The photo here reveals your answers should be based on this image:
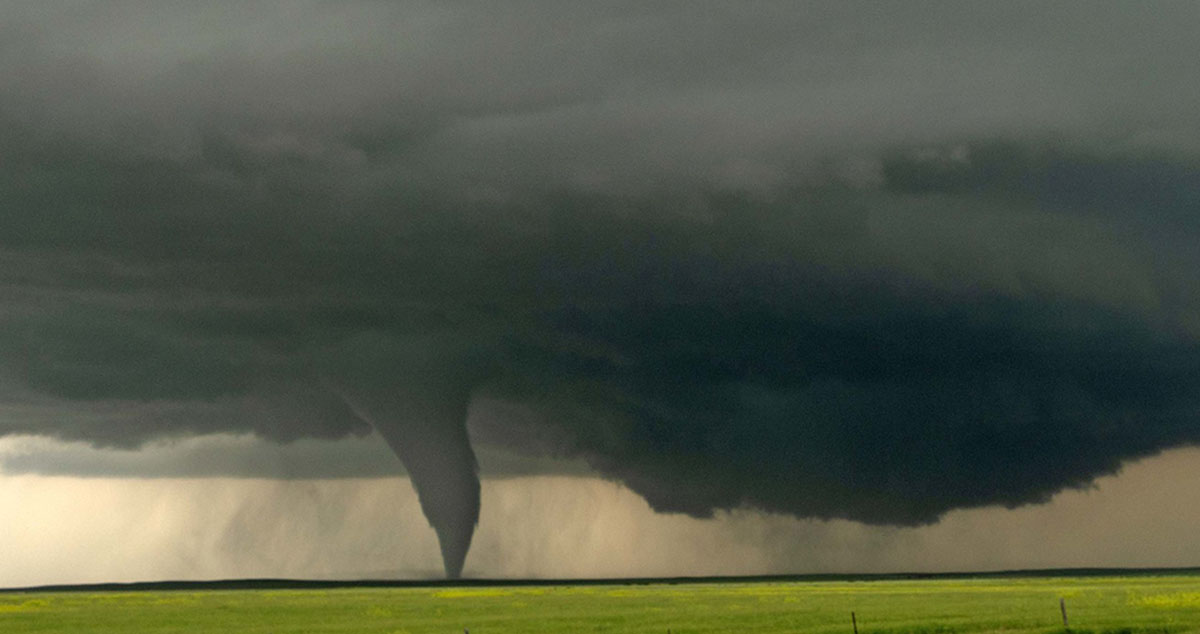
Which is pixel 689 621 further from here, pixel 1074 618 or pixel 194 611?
pixel 194 611

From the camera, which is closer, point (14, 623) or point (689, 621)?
point (689, 621)

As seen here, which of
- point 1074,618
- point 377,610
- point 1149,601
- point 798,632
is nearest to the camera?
point 798,632

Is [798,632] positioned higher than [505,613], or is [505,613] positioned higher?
[505,613]

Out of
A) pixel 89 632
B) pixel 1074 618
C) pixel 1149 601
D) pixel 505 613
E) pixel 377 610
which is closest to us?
pixel 1074 618

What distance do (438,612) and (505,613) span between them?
7.34 metres

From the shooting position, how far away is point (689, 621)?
70.1 metres

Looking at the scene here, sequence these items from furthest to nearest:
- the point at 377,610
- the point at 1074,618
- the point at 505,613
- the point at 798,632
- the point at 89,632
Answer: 1. the point at 377,610
2. the point at 505,613
3. the point at 89,632
4. the point at 1074,618
5. the point at 798,632

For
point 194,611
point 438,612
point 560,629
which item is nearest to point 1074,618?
point 560,629

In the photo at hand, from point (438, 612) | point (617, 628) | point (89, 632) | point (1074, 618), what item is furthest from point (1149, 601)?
point (89, 632)

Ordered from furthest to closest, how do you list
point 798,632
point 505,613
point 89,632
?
point 505,613 < point 89,632 < point 798,632

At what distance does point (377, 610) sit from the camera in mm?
101500

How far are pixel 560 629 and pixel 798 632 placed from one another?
1907 cm

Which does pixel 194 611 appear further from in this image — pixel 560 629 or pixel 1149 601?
pixel 1149 601

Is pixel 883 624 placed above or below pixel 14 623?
below
